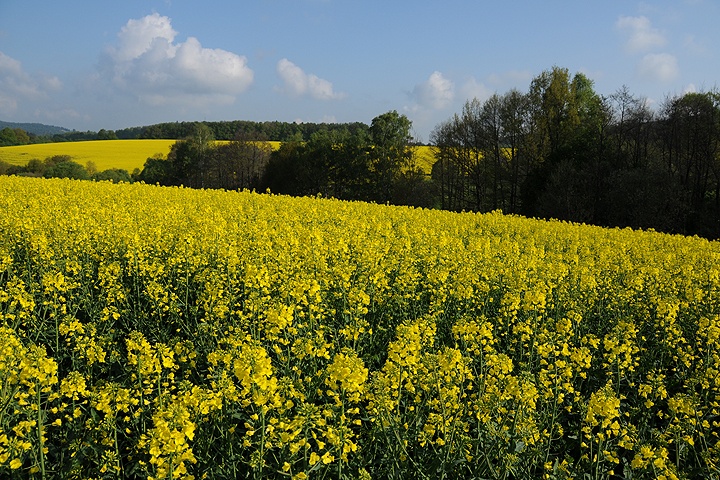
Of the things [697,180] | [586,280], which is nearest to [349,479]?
[586,280]

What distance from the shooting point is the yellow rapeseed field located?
9.53 feet

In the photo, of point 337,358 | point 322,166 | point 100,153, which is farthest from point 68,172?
point 337,358

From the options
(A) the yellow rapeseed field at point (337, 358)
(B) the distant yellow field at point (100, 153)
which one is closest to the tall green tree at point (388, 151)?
(B) the distant yellow field at point (100, 153)

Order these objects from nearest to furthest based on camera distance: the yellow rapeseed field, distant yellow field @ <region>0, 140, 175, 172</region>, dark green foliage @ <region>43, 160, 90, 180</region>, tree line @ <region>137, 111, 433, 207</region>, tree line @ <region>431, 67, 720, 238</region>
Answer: the yellow rapeseed field, tree line @ <region>431, 67, 720, 238</region>, dark green foliage @ <region>43, 160, 90, 180</region>, tree line @ <region>137, 111, 433, 207</region>, distant yellow field @ <region>0, 140, 175, 172</region>

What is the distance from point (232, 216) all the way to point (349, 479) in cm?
1015

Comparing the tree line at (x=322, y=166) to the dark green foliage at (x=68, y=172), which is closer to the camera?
the dark green foliage at (x=68, y=172)

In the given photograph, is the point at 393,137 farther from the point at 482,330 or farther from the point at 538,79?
the point at 482,330

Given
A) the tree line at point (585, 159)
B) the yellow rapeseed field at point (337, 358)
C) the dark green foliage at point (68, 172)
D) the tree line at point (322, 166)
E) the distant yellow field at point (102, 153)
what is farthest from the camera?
the distant yellow field at point (102, 153)

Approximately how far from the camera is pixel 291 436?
2531 mm

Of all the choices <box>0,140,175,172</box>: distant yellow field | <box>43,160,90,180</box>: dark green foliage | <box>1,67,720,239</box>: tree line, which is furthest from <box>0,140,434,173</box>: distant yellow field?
<box>43,160,90,180</box>: dark green foliage

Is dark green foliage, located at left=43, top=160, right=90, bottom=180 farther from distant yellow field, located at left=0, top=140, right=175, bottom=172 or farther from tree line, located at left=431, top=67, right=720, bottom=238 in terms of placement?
tree line, located at left=431, top=67, right=720, bottom=238

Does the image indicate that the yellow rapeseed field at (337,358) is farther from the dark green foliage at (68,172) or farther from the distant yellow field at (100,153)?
the distant yellow field at (100,153)

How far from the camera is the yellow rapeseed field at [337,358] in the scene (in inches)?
114

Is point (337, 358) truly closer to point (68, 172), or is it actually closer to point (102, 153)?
point (68, 172)
